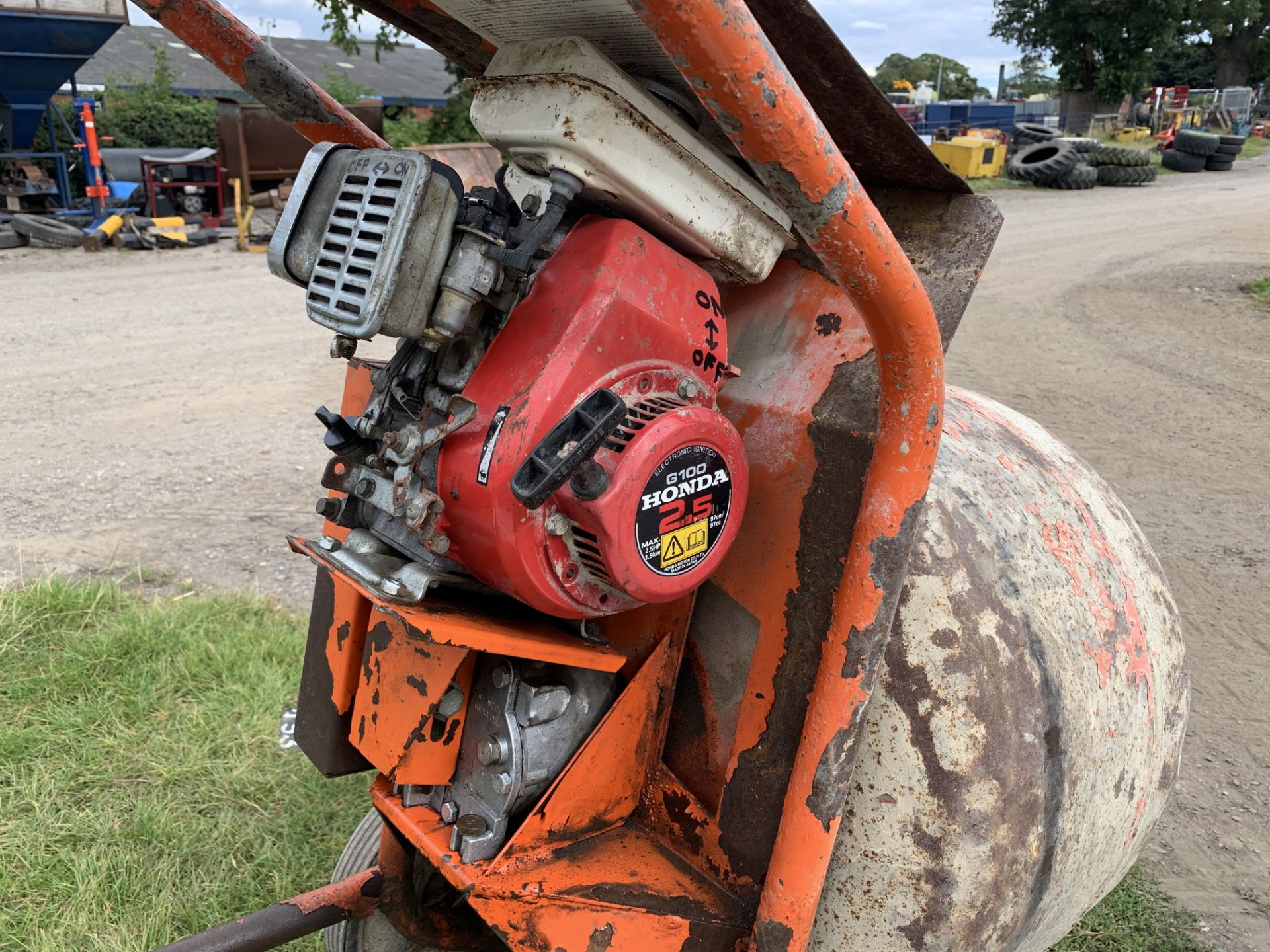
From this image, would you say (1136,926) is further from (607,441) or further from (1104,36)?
(1104,36)

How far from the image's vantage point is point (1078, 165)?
16.1 meters

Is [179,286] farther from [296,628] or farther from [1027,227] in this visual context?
[1027,227]

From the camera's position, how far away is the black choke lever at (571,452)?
119 cm

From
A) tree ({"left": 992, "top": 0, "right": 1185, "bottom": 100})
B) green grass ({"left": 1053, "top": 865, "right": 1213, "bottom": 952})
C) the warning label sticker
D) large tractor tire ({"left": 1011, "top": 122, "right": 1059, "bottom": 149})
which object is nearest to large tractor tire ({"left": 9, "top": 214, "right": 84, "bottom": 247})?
the warning label sticker

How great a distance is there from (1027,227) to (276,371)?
30.8 feet

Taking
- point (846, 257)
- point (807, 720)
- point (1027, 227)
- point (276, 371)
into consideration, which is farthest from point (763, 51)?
point (1027, 227)

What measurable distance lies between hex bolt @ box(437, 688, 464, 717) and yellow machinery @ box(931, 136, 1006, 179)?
53.3 feet

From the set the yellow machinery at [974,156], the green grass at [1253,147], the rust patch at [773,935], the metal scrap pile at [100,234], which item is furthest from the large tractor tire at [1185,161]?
the rust patch at [773,935]

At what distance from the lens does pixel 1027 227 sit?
39.4 feet

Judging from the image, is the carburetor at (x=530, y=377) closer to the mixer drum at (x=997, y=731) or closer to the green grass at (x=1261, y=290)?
the mixer drum at (x=997, y=731)

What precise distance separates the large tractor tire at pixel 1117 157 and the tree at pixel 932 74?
35631 millimetres

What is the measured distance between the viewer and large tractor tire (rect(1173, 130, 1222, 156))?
19.3 metres

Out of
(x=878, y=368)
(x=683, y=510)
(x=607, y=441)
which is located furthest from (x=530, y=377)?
(x=878, y=368)

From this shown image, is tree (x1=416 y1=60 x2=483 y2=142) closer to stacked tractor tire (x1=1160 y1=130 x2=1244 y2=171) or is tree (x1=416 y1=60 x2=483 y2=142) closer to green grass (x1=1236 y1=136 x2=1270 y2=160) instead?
stacked tractor tire (x1=1160 y1=130 x2=1244 y2=171)
